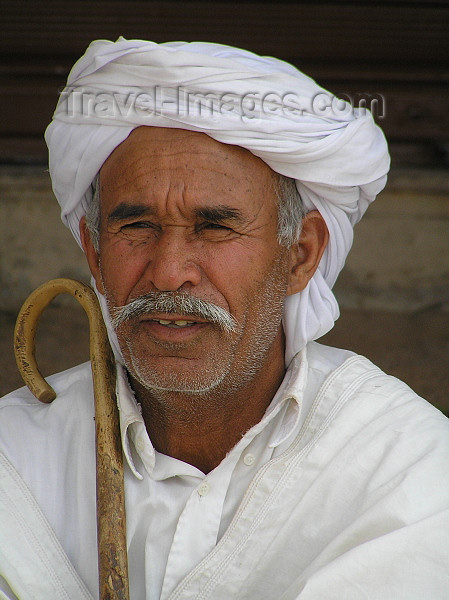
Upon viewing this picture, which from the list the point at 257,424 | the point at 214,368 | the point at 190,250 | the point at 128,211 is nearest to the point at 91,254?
the point at 128,211

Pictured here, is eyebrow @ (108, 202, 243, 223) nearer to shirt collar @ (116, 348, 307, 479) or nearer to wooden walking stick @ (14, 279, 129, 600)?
wooden walking stick @ (14, 279, 129, 600)

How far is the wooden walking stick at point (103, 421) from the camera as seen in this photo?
200 centimetres

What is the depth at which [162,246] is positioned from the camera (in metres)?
2.19

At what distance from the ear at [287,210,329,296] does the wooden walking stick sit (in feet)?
1.85

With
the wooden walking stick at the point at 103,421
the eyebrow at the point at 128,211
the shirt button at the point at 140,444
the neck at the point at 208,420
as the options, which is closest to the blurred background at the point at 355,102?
the wooden walking stick at the point at 103,421

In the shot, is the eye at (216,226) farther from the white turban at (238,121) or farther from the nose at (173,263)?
the white turban at (238,121)

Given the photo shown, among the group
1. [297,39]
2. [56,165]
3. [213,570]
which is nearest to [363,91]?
[297,39]

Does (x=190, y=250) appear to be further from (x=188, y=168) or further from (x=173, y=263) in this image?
(x=188, y=168)

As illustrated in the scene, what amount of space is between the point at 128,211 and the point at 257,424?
65 cm

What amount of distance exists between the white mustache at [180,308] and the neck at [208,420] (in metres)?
0.23

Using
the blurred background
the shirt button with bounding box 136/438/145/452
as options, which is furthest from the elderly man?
the blurred background

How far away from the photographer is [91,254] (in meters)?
2.51

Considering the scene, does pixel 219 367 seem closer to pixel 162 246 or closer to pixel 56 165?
pixel 162 246

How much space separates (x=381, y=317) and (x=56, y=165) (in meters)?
2.93
